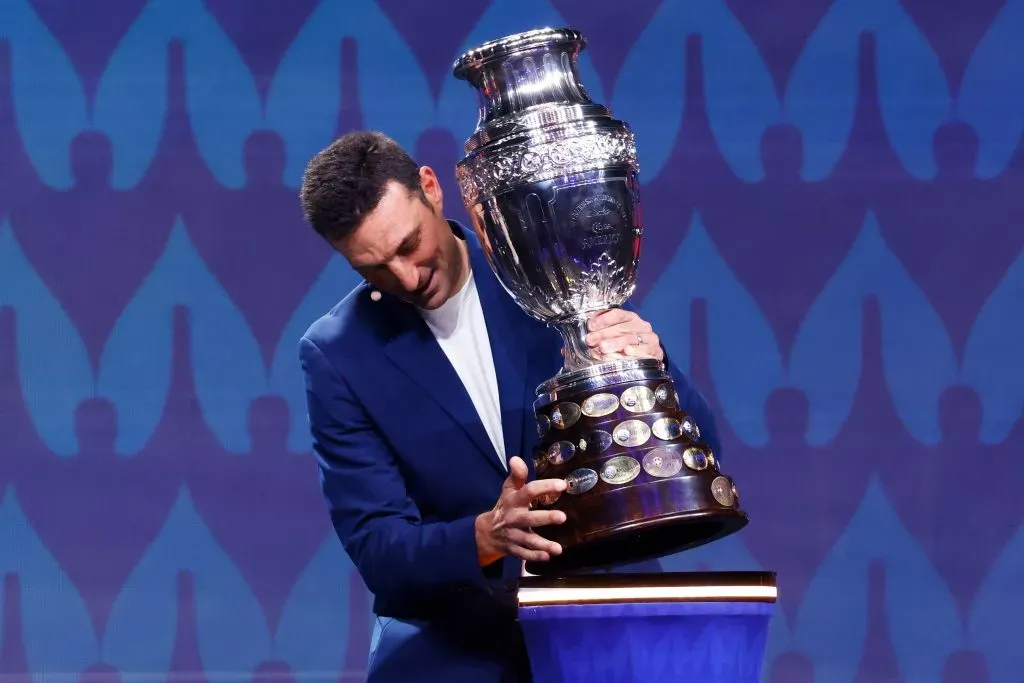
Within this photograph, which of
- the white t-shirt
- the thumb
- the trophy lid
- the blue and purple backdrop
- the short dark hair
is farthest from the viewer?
the blue and purple backdrop

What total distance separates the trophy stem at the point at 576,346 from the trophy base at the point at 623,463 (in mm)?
31

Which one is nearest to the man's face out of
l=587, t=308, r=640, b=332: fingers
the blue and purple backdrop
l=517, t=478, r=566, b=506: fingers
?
l=587, t=308, r=640, b=332: fingers

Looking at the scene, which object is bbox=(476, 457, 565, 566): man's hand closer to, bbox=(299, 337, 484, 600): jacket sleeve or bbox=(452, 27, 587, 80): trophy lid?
bbox=(299, 337, 484, 600): jacket sleeve

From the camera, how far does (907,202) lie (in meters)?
2.30

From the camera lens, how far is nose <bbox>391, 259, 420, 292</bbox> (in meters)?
1.42

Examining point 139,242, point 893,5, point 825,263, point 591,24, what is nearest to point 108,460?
point 139,242

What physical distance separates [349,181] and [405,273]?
0.12 m

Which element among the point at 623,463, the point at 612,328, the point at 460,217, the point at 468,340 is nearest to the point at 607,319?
the point at 612,328

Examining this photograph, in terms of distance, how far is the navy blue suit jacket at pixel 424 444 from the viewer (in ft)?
4.82

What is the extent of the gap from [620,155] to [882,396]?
117 cm

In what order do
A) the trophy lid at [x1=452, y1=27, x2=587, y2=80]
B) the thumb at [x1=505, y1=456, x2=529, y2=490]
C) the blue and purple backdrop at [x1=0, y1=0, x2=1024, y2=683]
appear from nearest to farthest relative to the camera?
the thumb at [x1=505, y1=456, x2=529, y2=490]
the trophy lid at [x1=452, y1=27, x2=587, y2=80]
the blue and purple backdrop at [x1=0, y1=0, x2=1024, y2=683]

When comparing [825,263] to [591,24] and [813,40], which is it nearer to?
[813,40]

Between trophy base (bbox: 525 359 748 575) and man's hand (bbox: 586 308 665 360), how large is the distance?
0.02 m

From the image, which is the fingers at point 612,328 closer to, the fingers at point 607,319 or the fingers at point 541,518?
the fingers at point 607,319
